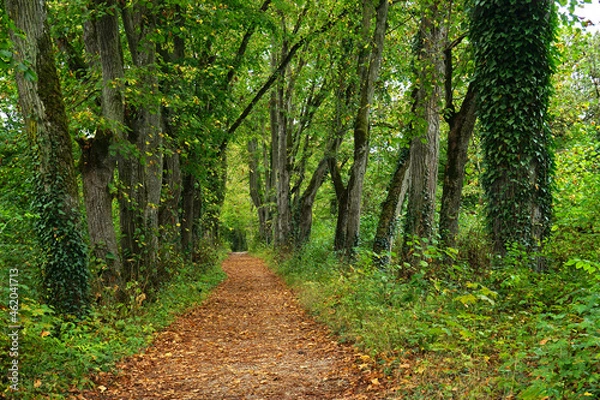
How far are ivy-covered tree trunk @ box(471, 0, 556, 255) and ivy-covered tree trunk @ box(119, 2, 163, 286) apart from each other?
254 inches

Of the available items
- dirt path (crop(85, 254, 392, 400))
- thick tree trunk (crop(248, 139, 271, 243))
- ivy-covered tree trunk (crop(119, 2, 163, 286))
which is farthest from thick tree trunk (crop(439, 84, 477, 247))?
thick tree trunk (crop(248, 139, 271, 243))

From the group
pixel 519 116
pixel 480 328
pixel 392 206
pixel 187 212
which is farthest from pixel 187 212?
pixel 480 328

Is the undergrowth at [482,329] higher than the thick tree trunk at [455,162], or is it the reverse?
the thick tree trunk at [455,162]

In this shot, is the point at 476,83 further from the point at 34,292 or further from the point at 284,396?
the point at 34,292

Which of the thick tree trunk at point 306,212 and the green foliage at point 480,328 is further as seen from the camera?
the thick tree trunk at point 306,212

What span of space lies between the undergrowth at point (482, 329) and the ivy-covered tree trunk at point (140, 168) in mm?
4632

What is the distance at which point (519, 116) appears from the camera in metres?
6.45

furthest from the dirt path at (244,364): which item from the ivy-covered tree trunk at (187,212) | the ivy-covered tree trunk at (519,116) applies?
the ivy-covered tree trunk at (187,212)

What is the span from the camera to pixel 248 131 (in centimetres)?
2062

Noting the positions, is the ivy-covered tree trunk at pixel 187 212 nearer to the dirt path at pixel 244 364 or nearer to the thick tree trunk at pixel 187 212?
the thick tree trunk at pixel 187 212

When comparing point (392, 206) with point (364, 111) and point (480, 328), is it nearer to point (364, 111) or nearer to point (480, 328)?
point (364, 111)

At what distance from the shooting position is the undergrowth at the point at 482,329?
3344 millimetres

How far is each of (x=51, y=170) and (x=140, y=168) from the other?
367cm

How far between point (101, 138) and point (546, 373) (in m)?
7.42
